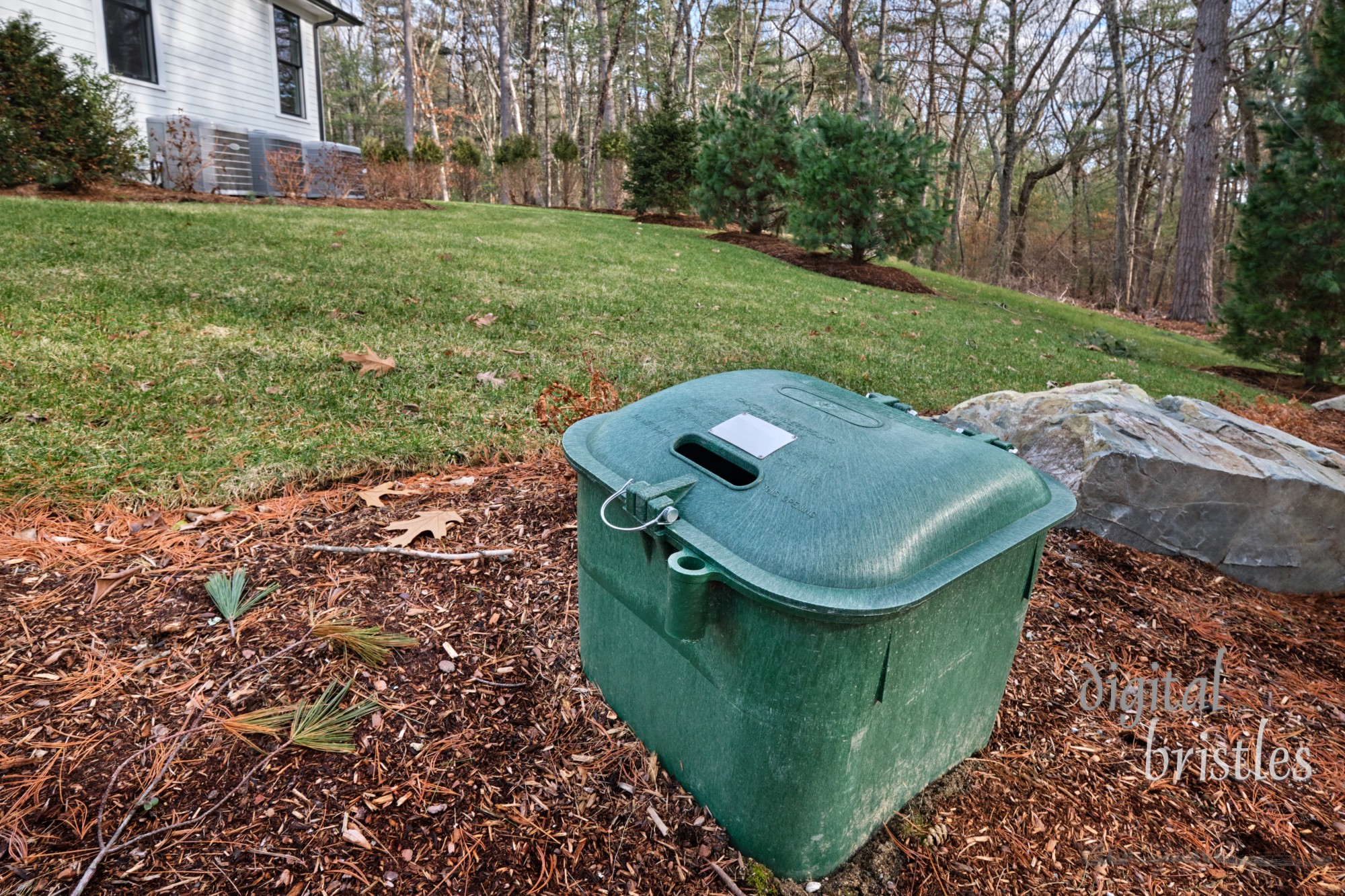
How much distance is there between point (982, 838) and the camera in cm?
174

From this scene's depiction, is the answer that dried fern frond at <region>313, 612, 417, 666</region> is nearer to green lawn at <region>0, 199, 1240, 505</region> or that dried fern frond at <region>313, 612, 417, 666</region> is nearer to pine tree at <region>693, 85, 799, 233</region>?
green lawn at <region>0, 199, 1240, 505</region>

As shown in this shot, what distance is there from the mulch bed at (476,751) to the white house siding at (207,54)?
41.7 feet

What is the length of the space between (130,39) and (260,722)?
601 inches

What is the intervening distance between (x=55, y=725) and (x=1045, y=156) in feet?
101

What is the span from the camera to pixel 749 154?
44.0 ft

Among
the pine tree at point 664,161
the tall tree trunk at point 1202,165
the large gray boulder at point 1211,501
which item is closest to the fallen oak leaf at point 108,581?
the large gray boulder at point 1211,501

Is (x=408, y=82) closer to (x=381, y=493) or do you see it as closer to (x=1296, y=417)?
(x=381, y=493)

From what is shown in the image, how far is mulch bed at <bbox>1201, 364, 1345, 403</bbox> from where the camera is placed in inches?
312

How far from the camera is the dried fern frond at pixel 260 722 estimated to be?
Answer: 176cm

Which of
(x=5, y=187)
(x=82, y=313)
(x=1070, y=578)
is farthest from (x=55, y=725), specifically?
(x=5, y=187)

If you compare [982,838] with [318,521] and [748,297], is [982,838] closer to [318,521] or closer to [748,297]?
[318,521]

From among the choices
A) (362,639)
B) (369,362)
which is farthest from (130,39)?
(362,639)

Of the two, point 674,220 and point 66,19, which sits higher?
point 66,19

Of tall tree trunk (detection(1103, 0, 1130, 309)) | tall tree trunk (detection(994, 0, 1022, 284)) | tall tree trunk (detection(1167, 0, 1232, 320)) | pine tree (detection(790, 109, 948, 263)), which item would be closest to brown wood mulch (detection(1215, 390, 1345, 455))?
pine tree (detection(790, 109, 948, 263))
